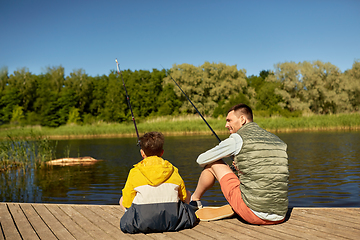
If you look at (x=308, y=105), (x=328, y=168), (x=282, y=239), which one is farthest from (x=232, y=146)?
(x=308, y=105)

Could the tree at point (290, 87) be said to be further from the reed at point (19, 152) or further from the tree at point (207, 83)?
the reed at point (19, 152)

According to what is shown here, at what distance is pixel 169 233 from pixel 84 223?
943 millimetres

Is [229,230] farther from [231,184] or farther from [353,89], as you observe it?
[353,89]

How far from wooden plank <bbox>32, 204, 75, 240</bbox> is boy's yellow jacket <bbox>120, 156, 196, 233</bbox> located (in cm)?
54

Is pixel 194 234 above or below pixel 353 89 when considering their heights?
below

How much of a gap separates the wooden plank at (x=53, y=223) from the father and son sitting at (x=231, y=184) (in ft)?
1.73

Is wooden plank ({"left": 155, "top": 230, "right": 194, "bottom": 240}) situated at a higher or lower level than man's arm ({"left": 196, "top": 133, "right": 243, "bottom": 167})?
lower

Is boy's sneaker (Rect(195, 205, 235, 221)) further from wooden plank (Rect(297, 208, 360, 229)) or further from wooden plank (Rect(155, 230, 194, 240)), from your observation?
wooden plank (Rect(297, 208, 360, 229))

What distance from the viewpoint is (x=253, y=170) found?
2611 mm

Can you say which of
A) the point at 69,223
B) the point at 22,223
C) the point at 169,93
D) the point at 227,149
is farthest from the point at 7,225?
the point at 169,93

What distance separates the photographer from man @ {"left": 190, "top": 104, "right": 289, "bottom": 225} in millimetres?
2588

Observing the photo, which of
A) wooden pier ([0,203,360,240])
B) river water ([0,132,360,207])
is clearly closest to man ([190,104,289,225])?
wooden pier ([0,203,360,240])

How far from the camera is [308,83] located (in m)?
35.2

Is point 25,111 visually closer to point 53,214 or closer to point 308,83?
point 308,83
